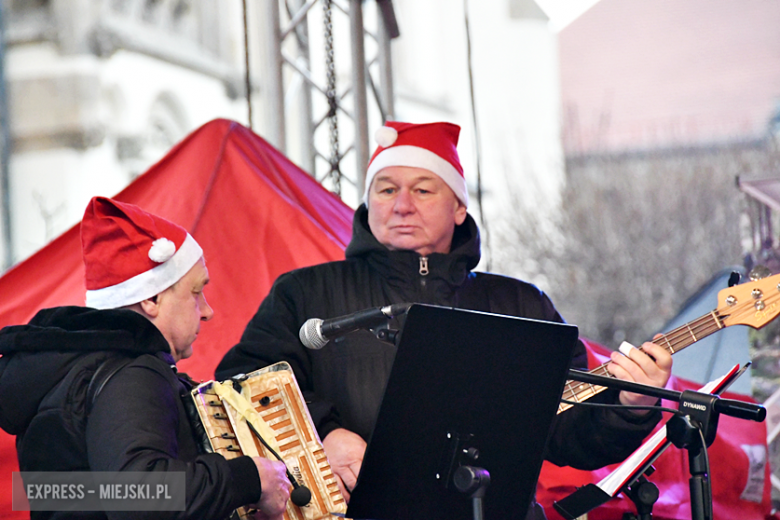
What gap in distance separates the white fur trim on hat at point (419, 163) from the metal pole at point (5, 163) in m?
14.2

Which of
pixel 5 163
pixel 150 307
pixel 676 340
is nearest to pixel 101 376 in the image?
pixel 150 307

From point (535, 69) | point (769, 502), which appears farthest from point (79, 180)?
point (535, 69)

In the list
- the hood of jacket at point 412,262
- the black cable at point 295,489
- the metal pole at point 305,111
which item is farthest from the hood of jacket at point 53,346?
the metal pole at point 305,111

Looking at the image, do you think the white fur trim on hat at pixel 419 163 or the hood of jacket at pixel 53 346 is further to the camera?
the white fur trim on hat at pixel 419 163

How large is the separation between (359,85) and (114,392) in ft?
10.9

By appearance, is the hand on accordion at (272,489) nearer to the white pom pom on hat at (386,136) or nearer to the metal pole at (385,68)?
the white pom pom on hat at (386,136)

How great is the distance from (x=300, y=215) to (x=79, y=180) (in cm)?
1391

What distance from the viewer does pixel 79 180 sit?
55.3 feet

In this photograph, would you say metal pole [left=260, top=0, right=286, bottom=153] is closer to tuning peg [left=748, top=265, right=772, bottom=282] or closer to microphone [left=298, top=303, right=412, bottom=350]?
tuning peg [left=748, top=265, right=772, bottom=282]

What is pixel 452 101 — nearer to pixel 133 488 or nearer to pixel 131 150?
pixel 131 150

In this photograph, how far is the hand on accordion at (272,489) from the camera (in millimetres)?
1891

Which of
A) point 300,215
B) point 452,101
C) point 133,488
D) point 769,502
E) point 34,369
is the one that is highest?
point 452,101

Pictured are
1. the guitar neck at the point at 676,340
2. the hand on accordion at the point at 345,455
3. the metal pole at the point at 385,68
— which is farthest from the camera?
the metal pole at the point at 385,68

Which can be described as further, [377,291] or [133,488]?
[377,291]
